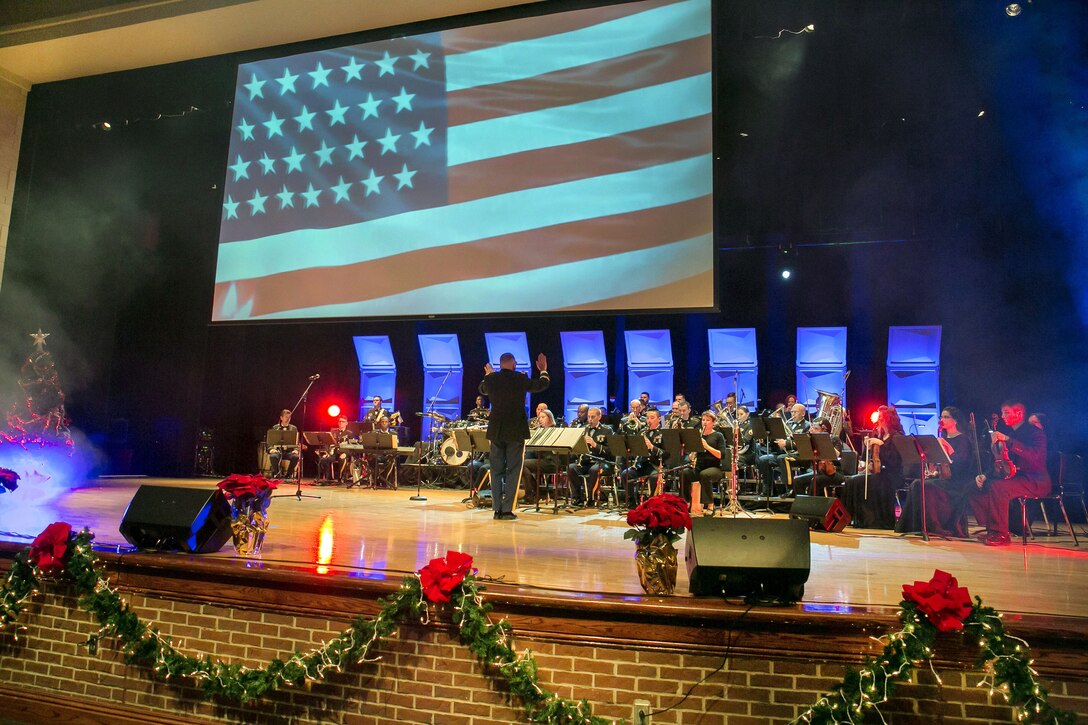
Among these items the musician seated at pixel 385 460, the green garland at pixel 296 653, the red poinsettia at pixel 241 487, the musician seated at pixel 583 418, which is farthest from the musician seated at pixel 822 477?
the musician seated at pixel 385 460

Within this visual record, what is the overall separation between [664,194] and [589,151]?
2.54ft

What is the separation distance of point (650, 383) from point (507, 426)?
6.21m

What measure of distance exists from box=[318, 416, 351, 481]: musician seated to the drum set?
59.2 inches

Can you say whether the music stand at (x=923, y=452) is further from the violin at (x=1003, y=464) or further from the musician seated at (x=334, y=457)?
the musician seated at (x=334, y=457)

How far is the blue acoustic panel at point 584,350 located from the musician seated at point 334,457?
160 inches

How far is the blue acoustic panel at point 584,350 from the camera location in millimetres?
12469

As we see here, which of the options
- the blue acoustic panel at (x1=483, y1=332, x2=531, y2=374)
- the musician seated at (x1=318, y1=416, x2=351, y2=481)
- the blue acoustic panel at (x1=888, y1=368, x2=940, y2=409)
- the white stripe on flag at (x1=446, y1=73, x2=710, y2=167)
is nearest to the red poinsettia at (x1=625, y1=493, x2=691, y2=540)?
the white stripe on flag at (x1=446, y1=73, x2=710, y2=167)

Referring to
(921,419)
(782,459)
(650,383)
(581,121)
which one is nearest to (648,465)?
(782,459)

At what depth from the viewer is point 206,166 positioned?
32.8 ft

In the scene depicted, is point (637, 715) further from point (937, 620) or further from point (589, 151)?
point (589, 151)

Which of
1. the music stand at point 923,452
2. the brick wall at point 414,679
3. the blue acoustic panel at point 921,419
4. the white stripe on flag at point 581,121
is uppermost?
the white stripe on flag at point 581,121

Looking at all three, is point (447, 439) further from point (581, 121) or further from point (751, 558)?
point (751, 558)

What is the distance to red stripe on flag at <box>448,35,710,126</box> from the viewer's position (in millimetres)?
5883

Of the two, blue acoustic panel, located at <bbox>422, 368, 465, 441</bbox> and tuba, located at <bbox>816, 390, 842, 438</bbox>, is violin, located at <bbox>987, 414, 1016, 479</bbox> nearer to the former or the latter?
tuba, located at <bbox>816, 390, 842, 438</bbox>
